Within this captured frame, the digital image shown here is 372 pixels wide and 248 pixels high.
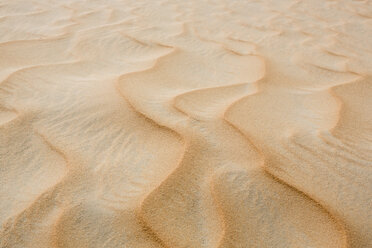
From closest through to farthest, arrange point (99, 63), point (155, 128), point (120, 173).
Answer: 1. point (120, 173)
2. point (155, 128)
3. point (99, 63)

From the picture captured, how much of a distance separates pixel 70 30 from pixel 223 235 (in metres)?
1.85

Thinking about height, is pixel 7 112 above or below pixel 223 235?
above

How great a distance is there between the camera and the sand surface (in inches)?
37.0

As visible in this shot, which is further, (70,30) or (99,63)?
(70,30)

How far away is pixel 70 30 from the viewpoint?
7.77ft

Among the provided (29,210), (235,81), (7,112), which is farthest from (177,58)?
(29,210)

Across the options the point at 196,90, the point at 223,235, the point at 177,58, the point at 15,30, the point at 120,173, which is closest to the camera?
the point at 223,235

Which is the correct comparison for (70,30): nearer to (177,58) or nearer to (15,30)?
(15,30)

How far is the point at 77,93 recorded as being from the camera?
148cm

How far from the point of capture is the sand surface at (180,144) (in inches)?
37.0

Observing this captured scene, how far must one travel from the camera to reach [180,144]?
3.90 feet

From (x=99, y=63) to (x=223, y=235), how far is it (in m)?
1.20

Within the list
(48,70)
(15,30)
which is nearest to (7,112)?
(48,70)

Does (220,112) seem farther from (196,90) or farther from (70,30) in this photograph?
(70,30)
